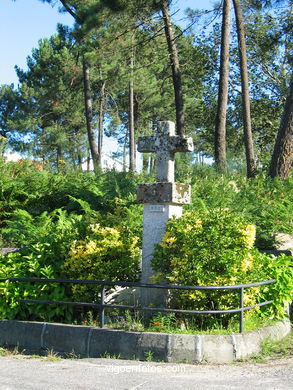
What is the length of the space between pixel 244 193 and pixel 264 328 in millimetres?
5880

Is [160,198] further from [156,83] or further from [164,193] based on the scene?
[156,83]

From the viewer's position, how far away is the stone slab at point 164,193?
7477 mm

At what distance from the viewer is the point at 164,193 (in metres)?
7.51

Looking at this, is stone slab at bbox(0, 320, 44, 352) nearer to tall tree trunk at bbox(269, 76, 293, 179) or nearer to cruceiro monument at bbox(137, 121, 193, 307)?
cruceiro monument at bbox(137, 121, 193, 307)

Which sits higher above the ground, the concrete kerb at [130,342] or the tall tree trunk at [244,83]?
the tall tree trunk at [244,83]

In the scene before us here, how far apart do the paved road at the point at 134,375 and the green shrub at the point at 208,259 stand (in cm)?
99

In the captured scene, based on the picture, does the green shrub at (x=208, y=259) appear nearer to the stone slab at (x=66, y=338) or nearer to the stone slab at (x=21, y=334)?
the stone slab at (x=66, y=338)

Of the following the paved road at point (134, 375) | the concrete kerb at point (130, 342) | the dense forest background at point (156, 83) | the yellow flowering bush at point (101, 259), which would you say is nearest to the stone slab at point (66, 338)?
the concrete kerb at point (130, 342)

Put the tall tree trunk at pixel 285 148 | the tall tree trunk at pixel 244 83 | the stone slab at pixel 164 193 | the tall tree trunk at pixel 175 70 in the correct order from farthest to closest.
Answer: the tall tree trunk at pixel 175 70 < the tall tree trunk at pixel 244 83 < the tall tree trunk at pixel 285 148 < the stone slab at pixel 164 193

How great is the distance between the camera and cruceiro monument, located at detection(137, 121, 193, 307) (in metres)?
7.53

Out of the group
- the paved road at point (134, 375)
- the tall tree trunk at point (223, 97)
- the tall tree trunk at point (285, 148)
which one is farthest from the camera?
the tall tree trunk at point (223, 97)

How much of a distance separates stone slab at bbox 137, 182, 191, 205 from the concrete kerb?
1963 millimetres

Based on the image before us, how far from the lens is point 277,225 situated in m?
10.7

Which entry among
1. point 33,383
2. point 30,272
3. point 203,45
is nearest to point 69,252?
point 30,272
